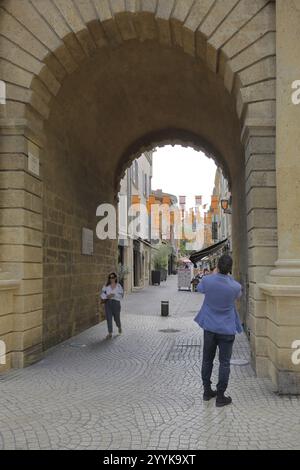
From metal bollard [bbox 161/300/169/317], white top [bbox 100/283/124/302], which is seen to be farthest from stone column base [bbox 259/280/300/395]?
metal bollard [bbox 161/300/169/317]

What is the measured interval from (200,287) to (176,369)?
218 cm

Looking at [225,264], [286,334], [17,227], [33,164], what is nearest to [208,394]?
[286,334]

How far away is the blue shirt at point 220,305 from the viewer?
5.17 m

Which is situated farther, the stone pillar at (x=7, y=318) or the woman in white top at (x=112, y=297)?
the woman in white top at (x=112, y=297)

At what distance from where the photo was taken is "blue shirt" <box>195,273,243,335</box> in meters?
5.17

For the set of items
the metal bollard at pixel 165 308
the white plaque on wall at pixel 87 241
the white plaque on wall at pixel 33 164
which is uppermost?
the white plaque on wall at pixel 33 164

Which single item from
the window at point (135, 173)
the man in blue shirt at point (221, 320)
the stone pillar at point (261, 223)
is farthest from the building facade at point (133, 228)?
the man in blue shirt at point (221, 320)

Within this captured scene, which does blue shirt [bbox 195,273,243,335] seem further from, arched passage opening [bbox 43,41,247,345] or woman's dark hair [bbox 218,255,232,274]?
arched passage opening [bbox 43,41,247,345]

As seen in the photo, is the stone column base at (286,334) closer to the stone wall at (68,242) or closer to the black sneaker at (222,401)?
the black sneaker at (222,401)

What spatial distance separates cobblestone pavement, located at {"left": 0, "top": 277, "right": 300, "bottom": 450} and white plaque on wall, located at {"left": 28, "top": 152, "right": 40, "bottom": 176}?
318 cm

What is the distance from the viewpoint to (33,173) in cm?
747

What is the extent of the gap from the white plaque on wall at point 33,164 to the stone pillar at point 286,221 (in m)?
3.88

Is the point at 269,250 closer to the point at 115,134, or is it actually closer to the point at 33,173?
the point at 33,173
